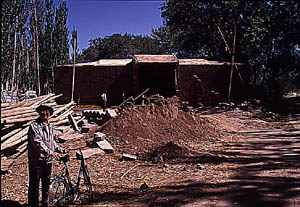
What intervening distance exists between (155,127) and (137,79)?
8.06 m

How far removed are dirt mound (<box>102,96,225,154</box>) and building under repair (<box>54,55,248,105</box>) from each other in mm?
6447

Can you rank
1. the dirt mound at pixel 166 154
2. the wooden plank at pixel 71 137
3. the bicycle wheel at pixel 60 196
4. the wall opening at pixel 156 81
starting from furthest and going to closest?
the wall opening at pixel 156 81 → the wooden plank at pixel 71 137 → the dirt mound at pixel 166 154 → the bicycle wheel at pixel 60 196

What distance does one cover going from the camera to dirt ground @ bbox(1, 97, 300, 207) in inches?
195

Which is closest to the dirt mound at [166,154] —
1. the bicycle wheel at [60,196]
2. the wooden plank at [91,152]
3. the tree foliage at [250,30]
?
the wooden plank at [91,152]

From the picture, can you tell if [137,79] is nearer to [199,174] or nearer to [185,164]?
[185,164]

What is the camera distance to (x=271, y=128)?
40.8ft

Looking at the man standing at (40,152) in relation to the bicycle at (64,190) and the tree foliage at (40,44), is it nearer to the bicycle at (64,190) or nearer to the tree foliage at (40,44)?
the bicycle at (64,190)

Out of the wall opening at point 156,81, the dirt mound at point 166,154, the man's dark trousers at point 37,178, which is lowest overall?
the dirt mound at point 166,154

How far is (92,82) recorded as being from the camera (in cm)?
1775

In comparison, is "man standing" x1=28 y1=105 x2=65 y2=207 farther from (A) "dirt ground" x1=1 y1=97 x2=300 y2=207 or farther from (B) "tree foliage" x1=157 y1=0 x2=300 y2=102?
(B) "tree foliage" x1=157 y1=0 x2=300 y2=102

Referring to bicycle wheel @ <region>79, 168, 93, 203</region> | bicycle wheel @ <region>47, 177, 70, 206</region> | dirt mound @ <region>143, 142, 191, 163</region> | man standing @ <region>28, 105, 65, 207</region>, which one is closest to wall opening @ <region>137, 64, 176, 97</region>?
dirt mound @ <region>143, 142, 191, 163</region>

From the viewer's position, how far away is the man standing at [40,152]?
422cm

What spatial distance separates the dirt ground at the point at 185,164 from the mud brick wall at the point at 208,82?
215 inches

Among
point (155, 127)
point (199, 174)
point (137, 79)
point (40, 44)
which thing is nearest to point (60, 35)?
point (40, 44)
